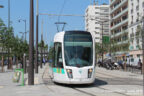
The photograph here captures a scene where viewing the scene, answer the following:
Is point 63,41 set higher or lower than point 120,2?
lower

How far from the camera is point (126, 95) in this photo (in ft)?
35.6

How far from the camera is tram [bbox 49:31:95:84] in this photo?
13727mm

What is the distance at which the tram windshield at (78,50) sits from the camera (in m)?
14.0

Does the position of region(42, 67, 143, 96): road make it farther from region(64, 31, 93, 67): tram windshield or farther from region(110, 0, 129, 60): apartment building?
region(110, 0, 129, 60): apartment building

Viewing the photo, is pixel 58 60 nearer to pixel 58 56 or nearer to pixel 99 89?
pixel 58 56

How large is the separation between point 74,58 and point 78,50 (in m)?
0.51

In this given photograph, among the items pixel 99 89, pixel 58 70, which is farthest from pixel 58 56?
pixel 99 89

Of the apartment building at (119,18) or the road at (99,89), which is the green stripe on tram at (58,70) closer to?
the road at (99,89)

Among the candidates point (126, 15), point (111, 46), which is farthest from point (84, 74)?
point (126, 15)

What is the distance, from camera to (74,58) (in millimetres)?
14078

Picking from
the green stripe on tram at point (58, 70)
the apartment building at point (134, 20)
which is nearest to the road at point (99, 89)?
the green stripe on tram at point (58, 70)

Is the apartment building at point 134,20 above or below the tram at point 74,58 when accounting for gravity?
above

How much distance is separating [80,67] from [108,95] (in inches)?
127

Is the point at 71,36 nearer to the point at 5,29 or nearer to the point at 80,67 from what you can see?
the point at 80,67
